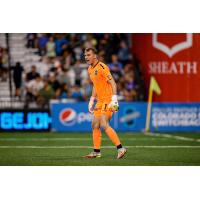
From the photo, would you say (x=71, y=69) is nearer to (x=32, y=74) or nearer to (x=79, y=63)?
(x=79, y=63)

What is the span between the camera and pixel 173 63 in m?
18.6

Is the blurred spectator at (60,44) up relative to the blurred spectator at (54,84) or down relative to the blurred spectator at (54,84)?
up

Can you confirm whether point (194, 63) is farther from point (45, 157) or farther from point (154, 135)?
point (45, 157)

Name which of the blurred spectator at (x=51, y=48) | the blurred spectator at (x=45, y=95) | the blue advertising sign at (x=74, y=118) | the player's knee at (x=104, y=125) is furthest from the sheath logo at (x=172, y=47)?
the player's knee at (x=104, y=125)

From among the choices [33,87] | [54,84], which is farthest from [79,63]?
[33,87]

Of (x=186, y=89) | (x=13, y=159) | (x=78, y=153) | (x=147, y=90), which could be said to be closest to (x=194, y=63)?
(x=186, y=89)

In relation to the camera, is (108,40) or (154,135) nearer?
(154,135)

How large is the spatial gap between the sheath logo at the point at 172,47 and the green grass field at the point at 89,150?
8.99 ft

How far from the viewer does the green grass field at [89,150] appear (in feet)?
34.5

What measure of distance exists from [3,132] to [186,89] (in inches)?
192

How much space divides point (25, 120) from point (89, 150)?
206 inches

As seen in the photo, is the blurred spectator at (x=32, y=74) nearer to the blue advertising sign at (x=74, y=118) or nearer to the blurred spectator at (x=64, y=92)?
the blurred spectator at (x=64, y=92)

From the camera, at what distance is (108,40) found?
1917 centimetres

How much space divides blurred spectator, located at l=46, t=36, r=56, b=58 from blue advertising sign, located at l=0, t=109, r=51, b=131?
7.30 feet
